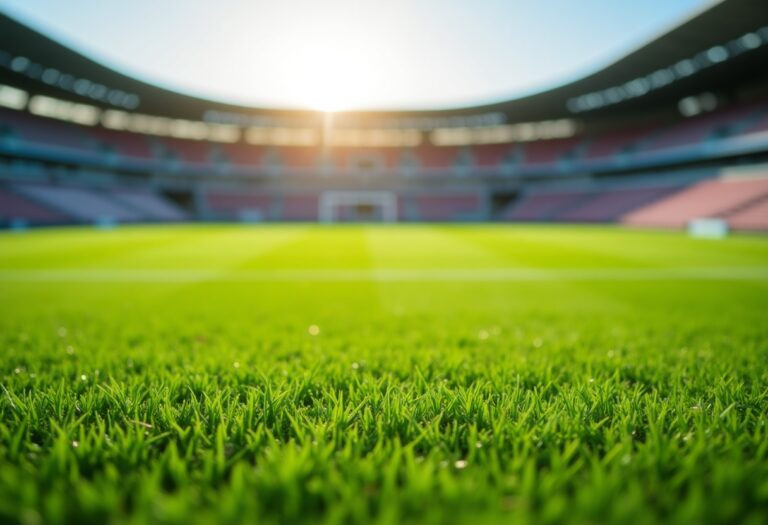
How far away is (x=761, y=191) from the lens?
85.4ft

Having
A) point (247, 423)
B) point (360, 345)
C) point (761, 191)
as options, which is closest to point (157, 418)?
point (247, 423)

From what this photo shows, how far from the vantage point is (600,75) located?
1241 inches

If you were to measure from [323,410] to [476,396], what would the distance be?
25.1 inches

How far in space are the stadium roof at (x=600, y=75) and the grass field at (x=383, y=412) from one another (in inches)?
1079

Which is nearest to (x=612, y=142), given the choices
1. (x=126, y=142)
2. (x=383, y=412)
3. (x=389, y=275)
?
(x=389, y=275)

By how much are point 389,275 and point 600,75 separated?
1280 inches

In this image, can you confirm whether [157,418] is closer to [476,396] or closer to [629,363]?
[476,396]

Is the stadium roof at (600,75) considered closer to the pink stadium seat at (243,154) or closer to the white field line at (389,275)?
the pink stadium seat at (243,154)

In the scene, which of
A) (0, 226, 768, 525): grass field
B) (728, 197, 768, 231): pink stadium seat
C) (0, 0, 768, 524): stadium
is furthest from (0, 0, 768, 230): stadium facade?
(0, 226, 768, 525): grass field

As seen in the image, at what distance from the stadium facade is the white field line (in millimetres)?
20804

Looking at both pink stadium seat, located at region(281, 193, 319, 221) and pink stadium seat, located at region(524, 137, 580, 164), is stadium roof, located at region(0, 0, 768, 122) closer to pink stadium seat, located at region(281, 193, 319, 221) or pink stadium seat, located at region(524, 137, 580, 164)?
pink stadium seat, located at region(524, 137, 580, 164)

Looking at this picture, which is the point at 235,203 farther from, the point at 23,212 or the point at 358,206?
the point at 23,212

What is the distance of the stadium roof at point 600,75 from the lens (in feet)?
76.9

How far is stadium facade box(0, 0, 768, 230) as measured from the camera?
2800 centimetres
